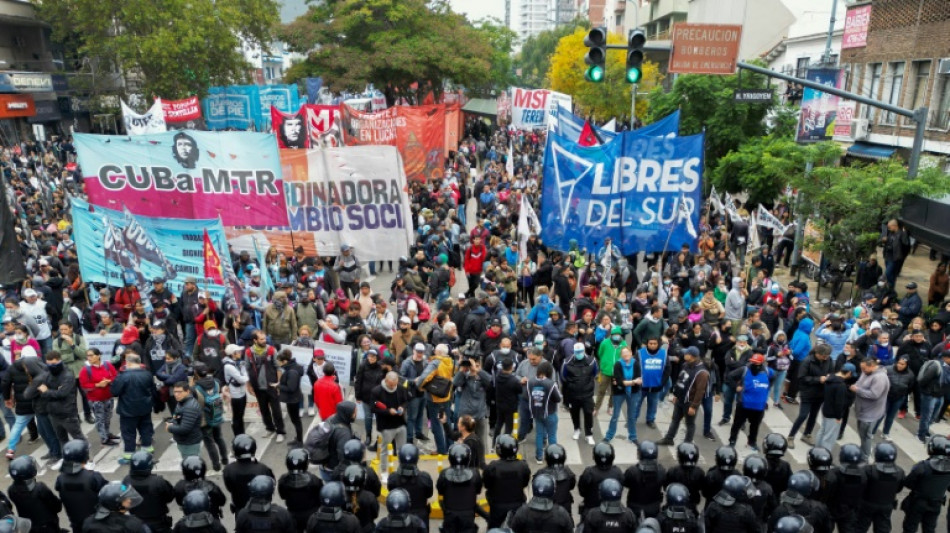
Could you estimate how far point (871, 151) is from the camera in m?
22.2

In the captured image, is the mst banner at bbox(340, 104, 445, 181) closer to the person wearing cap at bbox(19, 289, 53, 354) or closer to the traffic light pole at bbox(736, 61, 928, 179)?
the traffic light pole at bbox(736, 61, 928, 179)

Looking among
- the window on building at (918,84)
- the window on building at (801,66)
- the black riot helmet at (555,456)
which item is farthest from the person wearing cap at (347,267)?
the window on building at (801,66)

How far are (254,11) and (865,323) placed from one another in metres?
35.5

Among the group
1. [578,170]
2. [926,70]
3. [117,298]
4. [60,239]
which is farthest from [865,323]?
[60,239]

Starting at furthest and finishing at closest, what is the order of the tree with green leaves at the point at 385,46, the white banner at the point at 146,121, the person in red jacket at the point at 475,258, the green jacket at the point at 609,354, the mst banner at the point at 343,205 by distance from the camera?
the tree with green leaves at the point at 385,46 < the white banner at the point at 146,121 < the person in red jacket at the point at 475,258 < the mst banner at the point at 343,205 < the green jacket at the point at 609,354

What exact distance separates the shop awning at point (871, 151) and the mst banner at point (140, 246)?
64.0 ft

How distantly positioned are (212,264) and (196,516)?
20.1 ft

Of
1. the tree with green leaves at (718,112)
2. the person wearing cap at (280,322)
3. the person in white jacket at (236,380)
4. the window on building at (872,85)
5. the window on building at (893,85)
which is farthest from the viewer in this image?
the window on building at (872,85)

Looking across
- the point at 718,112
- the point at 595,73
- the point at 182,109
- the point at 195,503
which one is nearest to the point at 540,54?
the point at 182,109


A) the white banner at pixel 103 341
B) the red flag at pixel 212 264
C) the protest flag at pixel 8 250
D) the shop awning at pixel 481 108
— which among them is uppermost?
the shop awning at pixel 481 108

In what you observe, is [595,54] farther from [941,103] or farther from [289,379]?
[941,103]

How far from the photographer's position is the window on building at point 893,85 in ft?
69.2

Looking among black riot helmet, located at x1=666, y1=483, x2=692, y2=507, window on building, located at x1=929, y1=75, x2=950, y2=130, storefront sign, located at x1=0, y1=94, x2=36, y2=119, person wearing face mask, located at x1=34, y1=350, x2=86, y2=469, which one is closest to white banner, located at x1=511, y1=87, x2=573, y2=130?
window on building, located at x1=929, y1=75, x2=950, y2=130

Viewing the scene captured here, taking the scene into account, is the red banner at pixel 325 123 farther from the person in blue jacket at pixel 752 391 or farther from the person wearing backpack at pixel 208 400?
the person in blue jacket at pixel 752 391
